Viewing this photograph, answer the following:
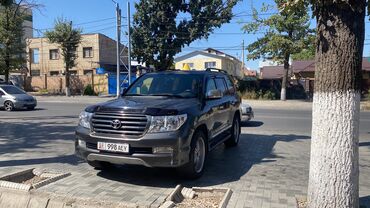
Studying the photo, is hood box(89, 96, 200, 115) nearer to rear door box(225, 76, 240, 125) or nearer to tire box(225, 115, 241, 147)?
rear door box(225, 76, 240, 125)

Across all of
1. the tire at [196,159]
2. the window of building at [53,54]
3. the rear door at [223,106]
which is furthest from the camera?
the window of building at [53,54]

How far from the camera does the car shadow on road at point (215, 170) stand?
655 cm

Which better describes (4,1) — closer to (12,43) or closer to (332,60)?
(332,60)

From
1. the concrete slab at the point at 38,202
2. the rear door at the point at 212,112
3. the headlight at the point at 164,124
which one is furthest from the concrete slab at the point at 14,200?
the rear door at the point at 212,112

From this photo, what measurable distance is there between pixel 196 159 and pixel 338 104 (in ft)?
9.26

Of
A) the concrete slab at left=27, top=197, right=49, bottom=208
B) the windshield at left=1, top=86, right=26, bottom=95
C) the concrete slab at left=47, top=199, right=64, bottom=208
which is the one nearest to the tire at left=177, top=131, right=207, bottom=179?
the concrete slab at left=47, top=199, right=64, bottom=208

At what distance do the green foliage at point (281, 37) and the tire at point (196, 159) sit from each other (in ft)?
80.0

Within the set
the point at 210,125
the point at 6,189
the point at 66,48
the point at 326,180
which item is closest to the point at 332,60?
the point at 326,180

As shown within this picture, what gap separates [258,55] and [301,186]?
87.9 ft

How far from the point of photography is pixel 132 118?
6059mm

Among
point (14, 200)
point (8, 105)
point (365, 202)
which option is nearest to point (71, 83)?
point (8, 105)

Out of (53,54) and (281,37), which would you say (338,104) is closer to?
(281,37)

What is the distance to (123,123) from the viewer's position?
240 inches

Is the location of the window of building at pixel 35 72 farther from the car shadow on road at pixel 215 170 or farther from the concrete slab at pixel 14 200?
the concrete slab at pixel 14 200
